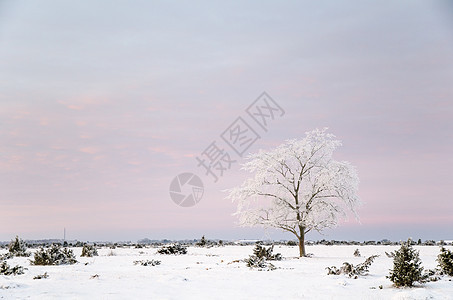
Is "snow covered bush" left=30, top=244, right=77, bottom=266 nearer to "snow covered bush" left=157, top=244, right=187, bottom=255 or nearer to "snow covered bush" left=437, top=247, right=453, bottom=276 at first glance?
"snow covered bush" left=157, top=244, right=187, bottom=255

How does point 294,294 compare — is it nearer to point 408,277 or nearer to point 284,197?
point 408,277

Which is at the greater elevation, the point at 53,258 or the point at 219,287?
the point at 219,287

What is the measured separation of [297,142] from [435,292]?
1825 centimetres

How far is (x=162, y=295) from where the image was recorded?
420 inches

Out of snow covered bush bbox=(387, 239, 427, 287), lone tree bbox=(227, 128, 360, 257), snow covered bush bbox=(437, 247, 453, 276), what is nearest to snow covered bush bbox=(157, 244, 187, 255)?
lone tree bbox=(227, 128, 360, 257)

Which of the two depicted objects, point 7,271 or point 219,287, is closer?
point 219,287

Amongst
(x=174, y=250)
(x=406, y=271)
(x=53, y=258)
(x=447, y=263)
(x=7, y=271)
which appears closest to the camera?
(x=406, y=271)

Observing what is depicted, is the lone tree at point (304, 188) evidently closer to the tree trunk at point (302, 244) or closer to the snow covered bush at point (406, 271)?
the tree trunk at point (302, 244)

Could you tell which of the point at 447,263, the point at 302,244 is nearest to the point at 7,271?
the point at 447,263

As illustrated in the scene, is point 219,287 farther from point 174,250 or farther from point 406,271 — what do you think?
point 174,250

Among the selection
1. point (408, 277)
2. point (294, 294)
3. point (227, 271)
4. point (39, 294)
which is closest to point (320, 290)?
point (294, 294)

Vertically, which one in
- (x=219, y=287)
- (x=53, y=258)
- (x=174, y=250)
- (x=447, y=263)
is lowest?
(x=174, y=250)

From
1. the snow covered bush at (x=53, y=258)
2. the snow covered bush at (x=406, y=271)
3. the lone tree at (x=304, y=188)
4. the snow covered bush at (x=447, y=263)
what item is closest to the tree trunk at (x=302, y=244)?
the lone tree at (x=304, y=188)

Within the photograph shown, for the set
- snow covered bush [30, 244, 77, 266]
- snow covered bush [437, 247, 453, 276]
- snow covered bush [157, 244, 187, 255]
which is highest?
snow covered bush [437, 247, 453, 276]
